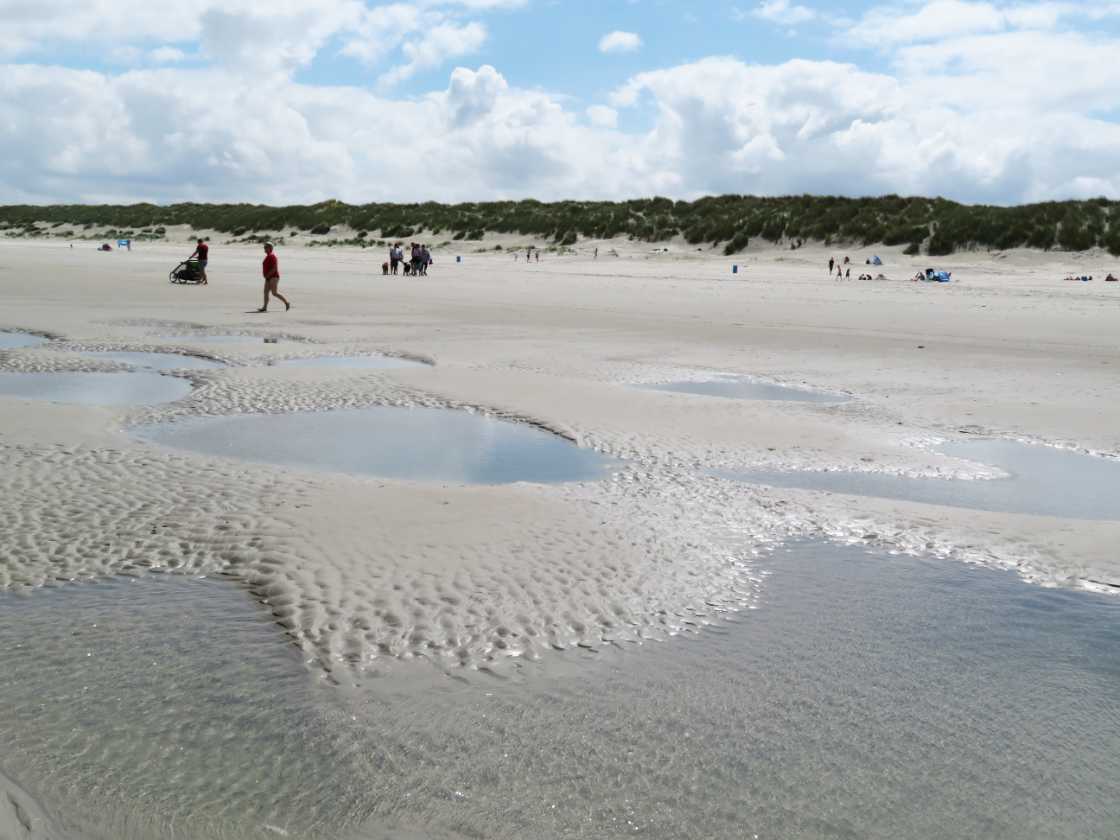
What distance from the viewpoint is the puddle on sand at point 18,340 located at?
13.3 m

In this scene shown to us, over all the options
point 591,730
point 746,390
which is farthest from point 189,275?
point 591,730

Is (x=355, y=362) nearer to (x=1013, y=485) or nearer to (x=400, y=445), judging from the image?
(x=400, y=445)

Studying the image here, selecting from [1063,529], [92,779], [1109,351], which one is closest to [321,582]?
[92,779]

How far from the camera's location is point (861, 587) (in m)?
5.04

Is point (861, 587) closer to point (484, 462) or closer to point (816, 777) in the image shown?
point (816, 777)

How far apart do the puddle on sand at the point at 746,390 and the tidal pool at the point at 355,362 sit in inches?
124

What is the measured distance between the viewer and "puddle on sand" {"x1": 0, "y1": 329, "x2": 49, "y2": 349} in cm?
1329

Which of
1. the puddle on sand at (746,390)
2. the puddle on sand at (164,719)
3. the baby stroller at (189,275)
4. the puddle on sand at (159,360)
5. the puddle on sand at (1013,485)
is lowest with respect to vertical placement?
the puddle on sand at (164,719)

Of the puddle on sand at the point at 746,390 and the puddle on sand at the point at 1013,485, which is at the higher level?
the puddle on sand at the point at 746,390

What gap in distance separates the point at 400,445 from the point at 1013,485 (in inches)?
174

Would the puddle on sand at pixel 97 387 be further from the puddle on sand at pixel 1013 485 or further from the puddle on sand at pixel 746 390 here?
the puddle on sand at pixel 1013 485

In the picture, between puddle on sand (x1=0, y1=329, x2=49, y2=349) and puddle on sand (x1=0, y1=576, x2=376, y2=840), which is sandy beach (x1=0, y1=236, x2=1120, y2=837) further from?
puddle on sand (x1=0, y1=329, x2=49, y2=349)

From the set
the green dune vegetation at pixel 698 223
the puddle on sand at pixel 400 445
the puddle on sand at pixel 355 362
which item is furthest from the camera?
the green dune vegetation at pixel 698 223

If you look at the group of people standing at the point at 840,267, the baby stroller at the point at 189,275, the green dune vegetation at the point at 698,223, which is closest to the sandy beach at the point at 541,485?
the baby stroller at the point at 189,275
